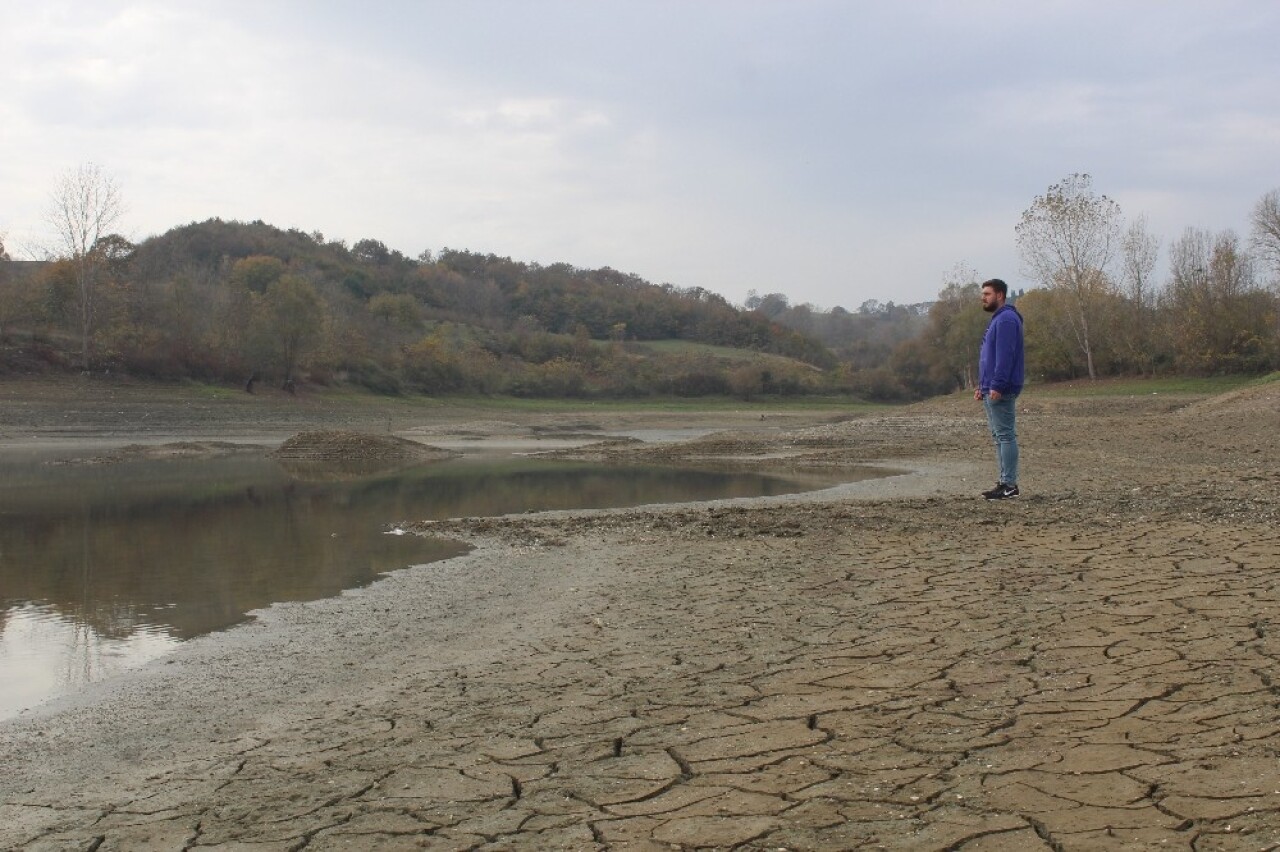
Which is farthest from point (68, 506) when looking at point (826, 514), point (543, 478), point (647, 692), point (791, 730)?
point (791, 730)

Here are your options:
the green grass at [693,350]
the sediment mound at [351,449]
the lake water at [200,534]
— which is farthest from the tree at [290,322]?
the green grass at [693,350]

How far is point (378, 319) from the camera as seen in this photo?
7269 cm

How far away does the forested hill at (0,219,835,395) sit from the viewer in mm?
44312

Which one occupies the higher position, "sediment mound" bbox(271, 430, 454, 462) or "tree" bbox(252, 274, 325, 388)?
"tree" bbox(252, 274, 325, 388)

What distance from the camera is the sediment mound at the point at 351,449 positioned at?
25.0 meters

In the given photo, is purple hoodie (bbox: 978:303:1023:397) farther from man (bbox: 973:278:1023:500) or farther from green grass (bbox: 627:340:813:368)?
green grass (bbox: 627:340:813:368)

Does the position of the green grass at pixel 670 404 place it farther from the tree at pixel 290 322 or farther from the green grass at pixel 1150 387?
the green grass at pixel 1150 387

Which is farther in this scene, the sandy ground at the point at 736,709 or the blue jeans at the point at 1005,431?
the blue jeans at the point at 1005,431

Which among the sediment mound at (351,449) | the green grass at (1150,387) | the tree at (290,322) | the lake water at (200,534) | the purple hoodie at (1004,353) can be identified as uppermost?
the tree at (290,322)

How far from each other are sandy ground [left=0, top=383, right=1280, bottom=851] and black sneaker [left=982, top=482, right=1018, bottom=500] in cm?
161

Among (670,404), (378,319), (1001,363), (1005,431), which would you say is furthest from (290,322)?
(1001,363)

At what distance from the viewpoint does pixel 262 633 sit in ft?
21.8

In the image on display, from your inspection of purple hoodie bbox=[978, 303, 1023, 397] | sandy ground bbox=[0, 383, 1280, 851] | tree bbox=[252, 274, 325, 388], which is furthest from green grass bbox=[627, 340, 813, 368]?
sandy ground bbox=[0, 383, 1280, 851]

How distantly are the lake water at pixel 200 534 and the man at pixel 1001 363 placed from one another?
530 cm
